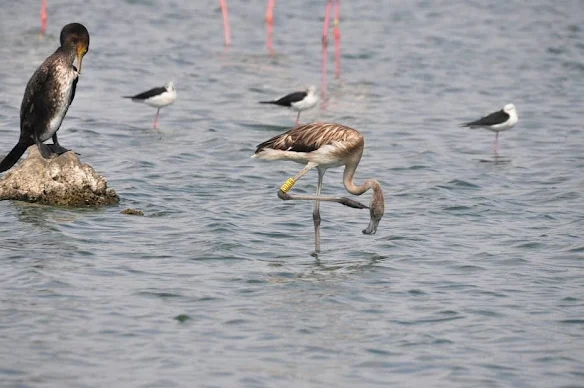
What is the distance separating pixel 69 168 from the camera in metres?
12.8

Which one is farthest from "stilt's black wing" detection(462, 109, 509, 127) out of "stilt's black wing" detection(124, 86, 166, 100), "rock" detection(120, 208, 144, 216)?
"rock" detection(120, 208, 144, 216)

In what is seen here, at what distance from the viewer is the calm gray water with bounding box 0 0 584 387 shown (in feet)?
28.7

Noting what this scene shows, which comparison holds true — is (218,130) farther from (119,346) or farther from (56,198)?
(119,346)

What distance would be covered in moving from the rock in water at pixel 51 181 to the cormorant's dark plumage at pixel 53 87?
6.5 inches

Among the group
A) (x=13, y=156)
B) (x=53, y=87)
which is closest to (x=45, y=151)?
(x=13, y=156)

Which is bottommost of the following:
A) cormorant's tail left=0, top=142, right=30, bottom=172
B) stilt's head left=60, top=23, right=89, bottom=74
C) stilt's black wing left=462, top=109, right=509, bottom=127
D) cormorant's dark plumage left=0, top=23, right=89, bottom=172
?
stilt's black wing left=462, top=109, right=509, bottom=127

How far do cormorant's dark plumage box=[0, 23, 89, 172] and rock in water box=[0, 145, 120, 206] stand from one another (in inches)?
6.5

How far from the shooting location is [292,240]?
42.0ft

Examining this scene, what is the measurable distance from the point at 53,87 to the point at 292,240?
10.2 feet

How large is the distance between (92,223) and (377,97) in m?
11.3

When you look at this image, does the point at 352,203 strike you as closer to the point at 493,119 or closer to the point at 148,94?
the point at 493,119

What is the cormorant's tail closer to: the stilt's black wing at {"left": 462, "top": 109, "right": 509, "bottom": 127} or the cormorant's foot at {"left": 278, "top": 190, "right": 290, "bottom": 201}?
the cormorant's foot at {"left": 278, "top": 190, "right": 290, "bottom": 201}

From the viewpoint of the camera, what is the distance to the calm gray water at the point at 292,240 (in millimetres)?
8734

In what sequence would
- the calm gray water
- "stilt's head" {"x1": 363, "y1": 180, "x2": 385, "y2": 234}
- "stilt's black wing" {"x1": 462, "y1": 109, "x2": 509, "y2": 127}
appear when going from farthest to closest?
"stilt's black wing" {"x1": 462, "y1": 109, "x2": 509, "y2": 127}
"stilt's head" {"x1": 363, "y1": 180, "x2": 385, "y2": 234}
the calm gray water
